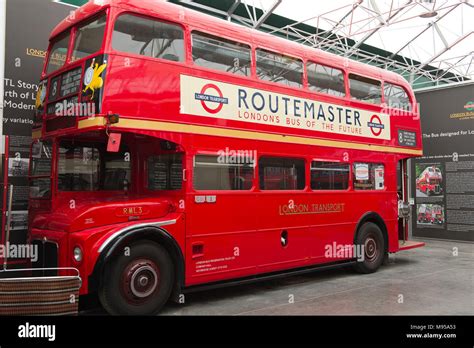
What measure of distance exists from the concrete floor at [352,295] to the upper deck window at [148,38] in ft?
11.0

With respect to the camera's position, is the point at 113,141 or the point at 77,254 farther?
the point at 113,141

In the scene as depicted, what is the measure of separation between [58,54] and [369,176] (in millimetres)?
5964

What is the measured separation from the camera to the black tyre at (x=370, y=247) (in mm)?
8609

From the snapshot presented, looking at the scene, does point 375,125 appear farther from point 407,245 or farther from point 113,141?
point 113,141

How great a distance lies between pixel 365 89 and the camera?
8906mm

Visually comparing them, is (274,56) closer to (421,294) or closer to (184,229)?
(184,229)

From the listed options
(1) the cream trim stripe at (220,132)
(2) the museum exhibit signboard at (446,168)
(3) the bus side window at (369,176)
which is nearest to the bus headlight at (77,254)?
(1) the cream trim stripe at (220,132)

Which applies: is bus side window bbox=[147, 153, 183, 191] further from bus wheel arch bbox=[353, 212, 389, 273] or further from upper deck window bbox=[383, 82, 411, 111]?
upper deck window bbox=[383, 82, 411, 111]

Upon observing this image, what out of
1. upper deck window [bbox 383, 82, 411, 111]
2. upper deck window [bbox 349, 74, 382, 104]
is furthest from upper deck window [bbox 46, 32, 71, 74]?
upper deck window [bbox 383, 82, 411, 111]

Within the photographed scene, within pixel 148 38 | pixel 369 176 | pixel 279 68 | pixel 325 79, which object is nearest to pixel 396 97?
pixel 369 176

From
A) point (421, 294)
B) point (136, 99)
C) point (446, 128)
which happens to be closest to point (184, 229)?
point (136, 99)

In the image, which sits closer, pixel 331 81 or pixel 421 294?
pixel 421 294

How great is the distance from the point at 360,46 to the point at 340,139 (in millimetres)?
15513

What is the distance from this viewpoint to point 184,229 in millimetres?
5984
